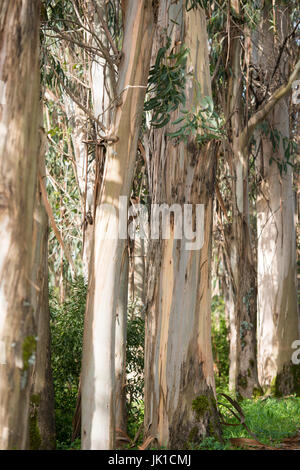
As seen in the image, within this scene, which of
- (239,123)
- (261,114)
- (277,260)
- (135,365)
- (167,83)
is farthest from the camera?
(277,260)

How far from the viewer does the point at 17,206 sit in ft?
12.2

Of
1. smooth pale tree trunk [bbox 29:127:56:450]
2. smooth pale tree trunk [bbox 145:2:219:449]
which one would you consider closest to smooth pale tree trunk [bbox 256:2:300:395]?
smooth pale tree trunk [bbox 145:2:219:449]

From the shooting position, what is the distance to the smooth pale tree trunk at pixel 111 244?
4332 millimetres

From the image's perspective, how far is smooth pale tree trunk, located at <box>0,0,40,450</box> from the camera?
3613 mm

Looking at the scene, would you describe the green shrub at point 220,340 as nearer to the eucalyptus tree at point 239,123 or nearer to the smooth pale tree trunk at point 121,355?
the eucalyptus tree at point 239,123

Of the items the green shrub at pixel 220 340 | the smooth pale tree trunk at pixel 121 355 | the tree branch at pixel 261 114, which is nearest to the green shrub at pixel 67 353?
the smooth pale tree trunk at pixel 121 355

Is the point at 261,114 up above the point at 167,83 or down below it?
above

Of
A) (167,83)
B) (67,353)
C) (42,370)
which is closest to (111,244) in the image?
(42,370)

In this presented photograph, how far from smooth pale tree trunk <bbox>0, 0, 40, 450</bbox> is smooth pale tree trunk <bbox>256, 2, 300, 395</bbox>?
7.02 metres

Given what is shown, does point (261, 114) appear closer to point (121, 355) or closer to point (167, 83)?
point (167, 83)

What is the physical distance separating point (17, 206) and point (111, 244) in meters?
1.00

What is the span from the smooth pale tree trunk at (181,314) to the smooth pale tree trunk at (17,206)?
205 centimetres

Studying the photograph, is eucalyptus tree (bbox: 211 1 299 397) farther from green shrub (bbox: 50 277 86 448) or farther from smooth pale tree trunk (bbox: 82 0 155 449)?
smooth pale tree trunk (bbox: 82 0 155 449)
